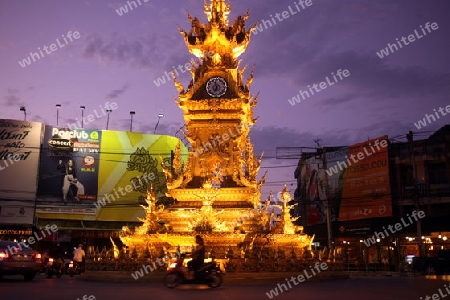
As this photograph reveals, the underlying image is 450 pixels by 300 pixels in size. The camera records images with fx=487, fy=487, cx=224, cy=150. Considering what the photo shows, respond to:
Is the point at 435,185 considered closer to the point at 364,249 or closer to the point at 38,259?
the point at 364,249

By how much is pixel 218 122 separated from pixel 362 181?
1078 inches

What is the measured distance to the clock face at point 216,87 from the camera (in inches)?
923

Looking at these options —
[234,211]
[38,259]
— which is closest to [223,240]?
[234,211]

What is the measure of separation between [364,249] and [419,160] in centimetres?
988

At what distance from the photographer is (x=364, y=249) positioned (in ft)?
153

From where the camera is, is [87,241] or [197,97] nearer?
[197,97]

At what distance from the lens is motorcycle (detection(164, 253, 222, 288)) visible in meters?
14.2

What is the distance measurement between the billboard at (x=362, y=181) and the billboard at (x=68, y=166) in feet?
80.9

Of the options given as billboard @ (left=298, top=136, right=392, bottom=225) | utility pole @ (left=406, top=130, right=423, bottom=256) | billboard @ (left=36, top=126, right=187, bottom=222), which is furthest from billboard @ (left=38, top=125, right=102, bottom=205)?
utility pole @ (left=406, top=130, right=423, bottom=256)

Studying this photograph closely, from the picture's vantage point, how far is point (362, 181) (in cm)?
4650

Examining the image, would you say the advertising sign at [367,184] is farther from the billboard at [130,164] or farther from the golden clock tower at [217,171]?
the golden clock tower at [217,171]

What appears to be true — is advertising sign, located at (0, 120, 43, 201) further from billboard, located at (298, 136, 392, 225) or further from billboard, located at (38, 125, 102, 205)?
billboard, located at (298, 136, 392, 225)

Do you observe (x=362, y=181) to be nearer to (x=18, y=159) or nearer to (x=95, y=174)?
(x=95, y=174)

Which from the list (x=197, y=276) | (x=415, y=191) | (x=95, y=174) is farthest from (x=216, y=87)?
(x=95, y=174)
